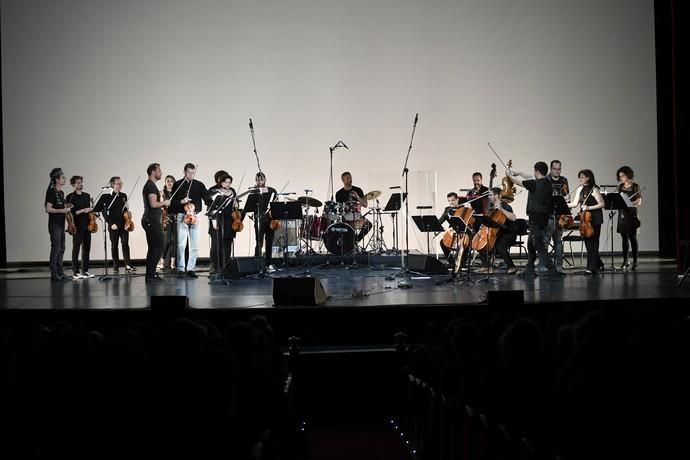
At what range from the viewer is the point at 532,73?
15578 millimetres

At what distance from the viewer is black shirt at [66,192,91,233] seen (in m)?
11.9

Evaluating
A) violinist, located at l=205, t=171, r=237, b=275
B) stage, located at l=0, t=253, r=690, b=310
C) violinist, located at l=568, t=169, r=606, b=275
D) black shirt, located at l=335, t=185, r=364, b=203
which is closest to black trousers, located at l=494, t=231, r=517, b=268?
stage, located at l=0, t=253, r=690, b=310

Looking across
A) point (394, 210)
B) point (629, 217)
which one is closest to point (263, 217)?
point (394, 210)

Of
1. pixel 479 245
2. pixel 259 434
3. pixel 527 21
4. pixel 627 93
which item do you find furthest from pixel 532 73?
pixel 259 434

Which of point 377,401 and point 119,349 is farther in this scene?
point 377,401

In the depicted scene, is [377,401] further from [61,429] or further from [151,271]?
[151,271]

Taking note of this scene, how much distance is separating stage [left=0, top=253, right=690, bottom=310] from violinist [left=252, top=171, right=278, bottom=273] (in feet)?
1.53

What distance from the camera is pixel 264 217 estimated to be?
1197 cm

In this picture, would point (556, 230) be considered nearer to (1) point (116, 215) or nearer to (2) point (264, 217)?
(2) point (264, 217)

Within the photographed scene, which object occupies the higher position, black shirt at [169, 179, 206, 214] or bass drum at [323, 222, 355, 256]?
black shirt at [169, 179, 206, 214]

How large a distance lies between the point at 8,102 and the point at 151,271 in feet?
23.4

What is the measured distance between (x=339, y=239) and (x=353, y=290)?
18.3 ft

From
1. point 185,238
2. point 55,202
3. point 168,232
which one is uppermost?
point 55,202

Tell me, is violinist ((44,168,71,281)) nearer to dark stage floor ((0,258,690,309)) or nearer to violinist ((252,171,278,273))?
dark stage floor ((0,258,690,309))
